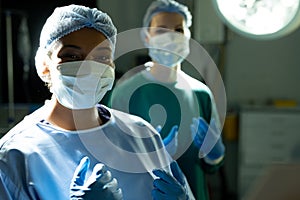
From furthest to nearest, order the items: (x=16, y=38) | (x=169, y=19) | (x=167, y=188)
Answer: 1. (x=16, y=38)
2. (x=169, y=19)
3. (x=167, y=188)

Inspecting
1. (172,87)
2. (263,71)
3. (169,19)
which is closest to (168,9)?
(169,19)

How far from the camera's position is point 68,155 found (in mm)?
1004

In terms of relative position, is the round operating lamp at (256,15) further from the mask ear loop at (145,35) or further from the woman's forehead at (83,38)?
the woman's forehead at (83,38)

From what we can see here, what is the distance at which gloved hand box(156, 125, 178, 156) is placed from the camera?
4.09ft

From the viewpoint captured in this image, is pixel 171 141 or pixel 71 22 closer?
pixel 71 22

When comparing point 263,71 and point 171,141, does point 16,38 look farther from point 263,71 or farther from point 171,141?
point 263,71

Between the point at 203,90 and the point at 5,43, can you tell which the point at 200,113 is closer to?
the point at 203,90

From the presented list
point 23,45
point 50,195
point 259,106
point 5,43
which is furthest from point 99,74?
point 259,106

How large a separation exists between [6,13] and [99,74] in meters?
1.53

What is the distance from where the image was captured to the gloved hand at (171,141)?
1245 mm

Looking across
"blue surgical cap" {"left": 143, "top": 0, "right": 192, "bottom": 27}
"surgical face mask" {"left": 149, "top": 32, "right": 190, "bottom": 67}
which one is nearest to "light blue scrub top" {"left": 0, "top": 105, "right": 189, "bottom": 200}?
"surgical face mask" {"left": 149, "top": 32, "right": 190, "bottom": 67}

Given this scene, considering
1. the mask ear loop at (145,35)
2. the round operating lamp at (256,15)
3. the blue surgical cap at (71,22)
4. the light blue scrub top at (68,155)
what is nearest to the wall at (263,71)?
the mask ear loop at (145,35)

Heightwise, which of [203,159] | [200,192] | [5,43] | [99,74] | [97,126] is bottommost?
[200,192]

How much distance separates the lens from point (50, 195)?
3.12ft
